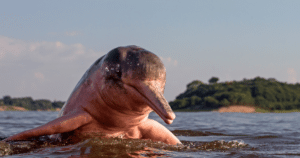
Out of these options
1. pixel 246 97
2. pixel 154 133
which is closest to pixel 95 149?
pixel 154 133

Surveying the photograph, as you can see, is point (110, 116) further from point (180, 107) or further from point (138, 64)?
point (180, 107)

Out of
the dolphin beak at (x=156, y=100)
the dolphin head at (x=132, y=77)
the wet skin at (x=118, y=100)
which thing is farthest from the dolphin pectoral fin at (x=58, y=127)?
the dolphin beak at (x=156, y=100)

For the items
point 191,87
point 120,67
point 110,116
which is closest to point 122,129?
point 110,116

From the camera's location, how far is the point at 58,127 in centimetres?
498

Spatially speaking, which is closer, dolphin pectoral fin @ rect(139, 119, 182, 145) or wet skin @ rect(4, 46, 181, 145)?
wet skin @ rect(4, 46, 181, 145)

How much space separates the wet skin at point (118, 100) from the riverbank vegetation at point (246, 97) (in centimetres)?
8260

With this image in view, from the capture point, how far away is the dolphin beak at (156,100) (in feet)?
12.2

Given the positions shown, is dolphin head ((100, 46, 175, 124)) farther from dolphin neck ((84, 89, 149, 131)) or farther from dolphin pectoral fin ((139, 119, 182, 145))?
dolphin pectoral fin ((139, 119, 182, 145))

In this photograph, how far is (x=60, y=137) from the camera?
5.54 meters

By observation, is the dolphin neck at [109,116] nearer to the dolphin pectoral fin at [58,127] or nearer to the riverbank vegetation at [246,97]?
the dolphin pectoral fin at [58,127]

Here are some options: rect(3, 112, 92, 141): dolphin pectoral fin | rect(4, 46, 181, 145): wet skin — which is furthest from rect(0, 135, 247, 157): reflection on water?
rect(4, 46, 181, 145): wet skin

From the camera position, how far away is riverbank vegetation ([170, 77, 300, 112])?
282ft

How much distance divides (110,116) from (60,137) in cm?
117

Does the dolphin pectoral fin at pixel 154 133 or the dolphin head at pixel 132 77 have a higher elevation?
the dolphin head at pixel 132 77
